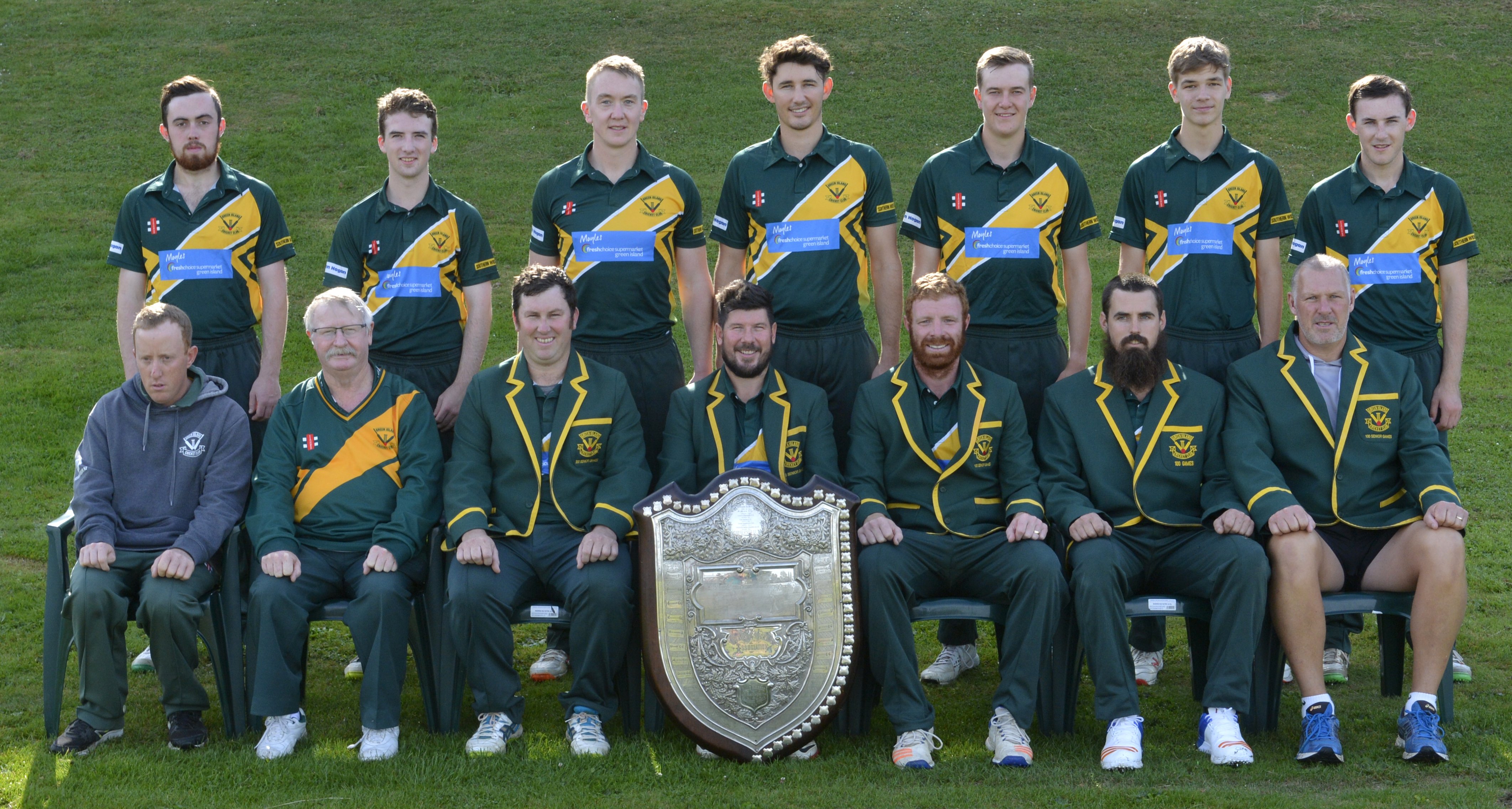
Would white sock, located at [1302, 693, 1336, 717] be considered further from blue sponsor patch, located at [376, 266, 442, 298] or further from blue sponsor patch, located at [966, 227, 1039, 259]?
blue sponsor patch, located at [376, 266, 442, 298]

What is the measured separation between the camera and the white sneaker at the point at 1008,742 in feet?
13.9

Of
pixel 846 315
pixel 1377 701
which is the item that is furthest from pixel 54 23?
pixel 1377 701

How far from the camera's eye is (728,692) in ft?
14.0

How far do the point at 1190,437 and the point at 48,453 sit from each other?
7173mm

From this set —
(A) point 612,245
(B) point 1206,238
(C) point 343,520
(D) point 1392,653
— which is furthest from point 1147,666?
(C) point 343,520

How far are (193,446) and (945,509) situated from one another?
2705mm

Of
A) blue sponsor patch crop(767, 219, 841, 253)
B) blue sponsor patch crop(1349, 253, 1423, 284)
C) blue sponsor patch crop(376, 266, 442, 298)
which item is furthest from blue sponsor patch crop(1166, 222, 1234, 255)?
blue sponsor patch crop(376, 266, 442, 298)

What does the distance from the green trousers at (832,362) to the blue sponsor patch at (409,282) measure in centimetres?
139

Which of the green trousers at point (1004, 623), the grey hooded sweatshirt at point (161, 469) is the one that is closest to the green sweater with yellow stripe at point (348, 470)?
the grey hooded sweatshirt at point (161, 469)

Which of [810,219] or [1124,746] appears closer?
[1124,746]

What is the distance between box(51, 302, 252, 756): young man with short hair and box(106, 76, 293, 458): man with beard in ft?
1.35

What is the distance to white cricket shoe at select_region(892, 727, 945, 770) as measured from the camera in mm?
4238

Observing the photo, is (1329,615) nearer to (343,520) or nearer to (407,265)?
(343,520)

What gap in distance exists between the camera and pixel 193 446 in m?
4.74
